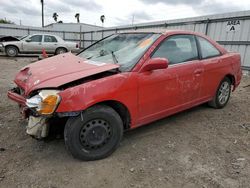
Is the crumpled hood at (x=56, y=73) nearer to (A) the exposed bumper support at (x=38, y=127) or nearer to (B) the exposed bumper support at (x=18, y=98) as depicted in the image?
(B) the exposed bumper support at (x=18, y=98)

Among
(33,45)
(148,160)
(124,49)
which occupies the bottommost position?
(148,160)

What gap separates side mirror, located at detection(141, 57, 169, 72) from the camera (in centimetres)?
279

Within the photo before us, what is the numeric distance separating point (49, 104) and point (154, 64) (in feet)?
4.49

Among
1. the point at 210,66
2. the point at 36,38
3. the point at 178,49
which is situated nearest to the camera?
the point at 178,49

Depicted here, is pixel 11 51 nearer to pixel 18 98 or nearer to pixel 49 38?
pixel 49 38

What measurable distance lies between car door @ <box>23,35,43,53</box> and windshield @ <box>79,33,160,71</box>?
40.2 ft

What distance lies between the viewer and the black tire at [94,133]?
245 centimetres

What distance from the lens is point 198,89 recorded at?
12.3 feet

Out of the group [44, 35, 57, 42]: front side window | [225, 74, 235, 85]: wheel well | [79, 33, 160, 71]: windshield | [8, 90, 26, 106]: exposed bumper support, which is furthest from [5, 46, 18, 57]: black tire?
[225, 74, 235, 85]: wheel well

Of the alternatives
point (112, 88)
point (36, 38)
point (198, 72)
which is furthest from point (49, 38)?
point (112, 88)

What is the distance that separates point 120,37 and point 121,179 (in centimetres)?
231

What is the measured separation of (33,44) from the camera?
14508mm

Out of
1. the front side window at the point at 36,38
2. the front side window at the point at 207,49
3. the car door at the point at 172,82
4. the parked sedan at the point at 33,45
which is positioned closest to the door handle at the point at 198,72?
the car door at the point at 172,82

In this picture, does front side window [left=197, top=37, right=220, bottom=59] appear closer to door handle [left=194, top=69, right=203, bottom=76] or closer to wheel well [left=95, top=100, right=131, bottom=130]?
door handle [left=194, top=69, right=203, bottom=76]
